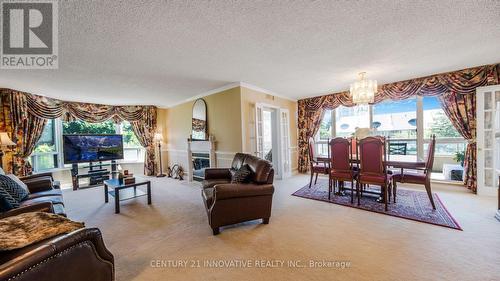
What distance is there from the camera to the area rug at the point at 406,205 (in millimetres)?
2629

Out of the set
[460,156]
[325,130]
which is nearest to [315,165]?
[325,130]

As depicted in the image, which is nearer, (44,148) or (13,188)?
(13,188)

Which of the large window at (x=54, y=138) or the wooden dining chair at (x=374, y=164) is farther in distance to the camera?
the large window at (x=54, y=138)

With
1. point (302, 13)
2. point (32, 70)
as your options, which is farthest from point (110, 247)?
point (302, 13)

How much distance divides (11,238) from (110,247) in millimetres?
1348

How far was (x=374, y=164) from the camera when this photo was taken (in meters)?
3.07

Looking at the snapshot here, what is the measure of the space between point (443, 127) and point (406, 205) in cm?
242

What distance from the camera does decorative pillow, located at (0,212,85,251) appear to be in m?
1.02

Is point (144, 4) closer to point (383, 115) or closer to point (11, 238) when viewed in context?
point (11, 238)

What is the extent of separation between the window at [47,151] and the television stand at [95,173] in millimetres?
632

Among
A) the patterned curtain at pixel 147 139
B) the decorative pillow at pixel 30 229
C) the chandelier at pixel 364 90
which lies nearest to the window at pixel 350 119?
the chandelier at pixel 364 90

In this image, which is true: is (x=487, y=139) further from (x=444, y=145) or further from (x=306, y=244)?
(x=306, y=244)

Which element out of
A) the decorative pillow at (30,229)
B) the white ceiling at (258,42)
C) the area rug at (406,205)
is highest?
the white ceiling at (258,42)

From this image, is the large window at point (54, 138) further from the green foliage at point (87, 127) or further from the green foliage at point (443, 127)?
the green foliage at point (443, 127)
